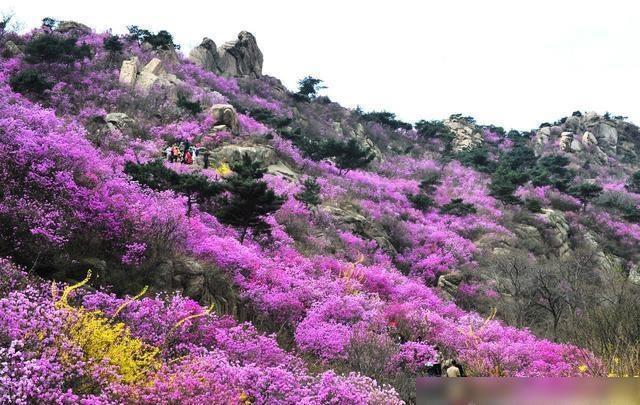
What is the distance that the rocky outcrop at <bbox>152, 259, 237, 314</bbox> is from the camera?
10320mm

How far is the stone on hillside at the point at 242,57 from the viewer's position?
5250 cm

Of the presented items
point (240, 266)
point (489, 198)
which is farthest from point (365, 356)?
point (489, 198)

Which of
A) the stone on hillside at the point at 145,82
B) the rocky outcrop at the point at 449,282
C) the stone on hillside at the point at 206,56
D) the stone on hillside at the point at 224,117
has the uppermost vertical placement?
the stone on hillside at the point at 206,56

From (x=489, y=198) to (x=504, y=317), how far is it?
20.1 metres

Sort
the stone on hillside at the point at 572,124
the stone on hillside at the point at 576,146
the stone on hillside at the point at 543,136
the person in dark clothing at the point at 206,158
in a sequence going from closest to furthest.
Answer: the person in dark clothing at the point at 206,158, the stone on hillside at the point at 576,146, the stone on hillside at the point at 543,136, the stone on hillside at the point at 572,124

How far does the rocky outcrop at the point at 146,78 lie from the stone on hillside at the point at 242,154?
9.07 m

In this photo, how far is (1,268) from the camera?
7.26 m

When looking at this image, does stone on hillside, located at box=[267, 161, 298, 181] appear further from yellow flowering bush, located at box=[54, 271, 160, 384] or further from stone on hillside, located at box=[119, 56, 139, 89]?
yellow flowering bush, located at box=[54, 271, 160, 384]

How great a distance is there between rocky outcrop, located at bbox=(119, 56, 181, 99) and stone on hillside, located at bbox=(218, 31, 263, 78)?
14.5 metres

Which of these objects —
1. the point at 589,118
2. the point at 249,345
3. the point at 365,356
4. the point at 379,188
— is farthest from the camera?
the point at 589,118

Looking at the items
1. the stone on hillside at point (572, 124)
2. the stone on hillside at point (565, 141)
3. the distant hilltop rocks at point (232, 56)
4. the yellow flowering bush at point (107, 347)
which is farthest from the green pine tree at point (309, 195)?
the stone on hillside at point (572, 124)

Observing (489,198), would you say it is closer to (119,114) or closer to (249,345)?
(119,114)

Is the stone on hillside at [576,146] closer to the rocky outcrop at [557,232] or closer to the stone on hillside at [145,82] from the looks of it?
the rocky outcrop at [557,232]

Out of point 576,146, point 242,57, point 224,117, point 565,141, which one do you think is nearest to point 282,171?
point 224,117
